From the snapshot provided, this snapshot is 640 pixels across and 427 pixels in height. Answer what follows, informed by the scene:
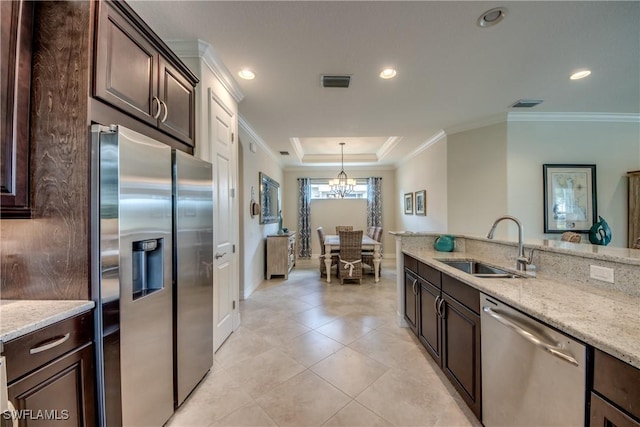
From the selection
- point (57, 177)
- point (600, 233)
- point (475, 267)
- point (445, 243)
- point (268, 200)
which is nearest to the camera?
point (57, 177)

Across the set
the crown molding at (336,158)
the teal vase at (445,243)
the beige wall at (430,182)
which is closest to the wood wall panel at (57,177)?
the teal vase at (445,243)

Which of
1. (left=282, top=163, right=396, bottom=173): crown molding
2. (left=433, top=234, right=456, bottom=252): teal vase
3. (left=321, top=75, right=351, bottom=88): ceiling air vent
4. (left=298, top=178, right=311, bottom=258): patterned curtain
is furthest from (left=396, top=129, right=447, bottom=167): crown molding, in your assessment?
(left=298, top=178, right=311, bottom=258): patterned curtain

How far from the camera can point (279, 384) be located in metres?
1.91

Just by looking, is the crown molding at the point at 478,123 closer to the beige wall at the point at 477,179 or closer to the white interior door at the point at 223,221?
the beige wall at the point at 477,179

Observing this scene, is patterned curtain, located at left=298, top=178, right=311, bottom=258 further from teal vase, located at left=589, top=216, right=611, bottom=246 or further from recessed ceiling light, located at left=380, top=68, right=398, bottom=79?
teal vase, located at left=589, top=216, right=611, bottom=246

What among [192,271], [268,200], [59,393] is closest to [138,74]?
[192,271]

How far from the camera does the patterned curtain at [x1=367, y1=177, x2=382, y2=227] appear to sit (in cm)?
709

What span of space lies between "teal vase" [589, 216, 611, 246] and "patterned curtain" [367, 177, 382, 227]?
4228mm

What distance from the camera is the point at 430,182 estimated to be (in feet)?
15.9

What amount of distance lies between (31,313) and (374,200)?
671 centimetres

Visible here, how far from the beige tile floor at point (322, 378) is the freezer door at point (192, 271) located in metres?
0.23

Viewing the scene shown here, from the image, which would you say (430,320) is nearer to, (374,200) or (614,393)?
(614,393)

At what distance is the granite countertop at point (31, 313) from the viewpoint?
2.88ft

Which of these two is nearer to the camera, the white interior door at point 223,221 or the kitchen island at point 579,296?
the kitchen island at point 579,296
